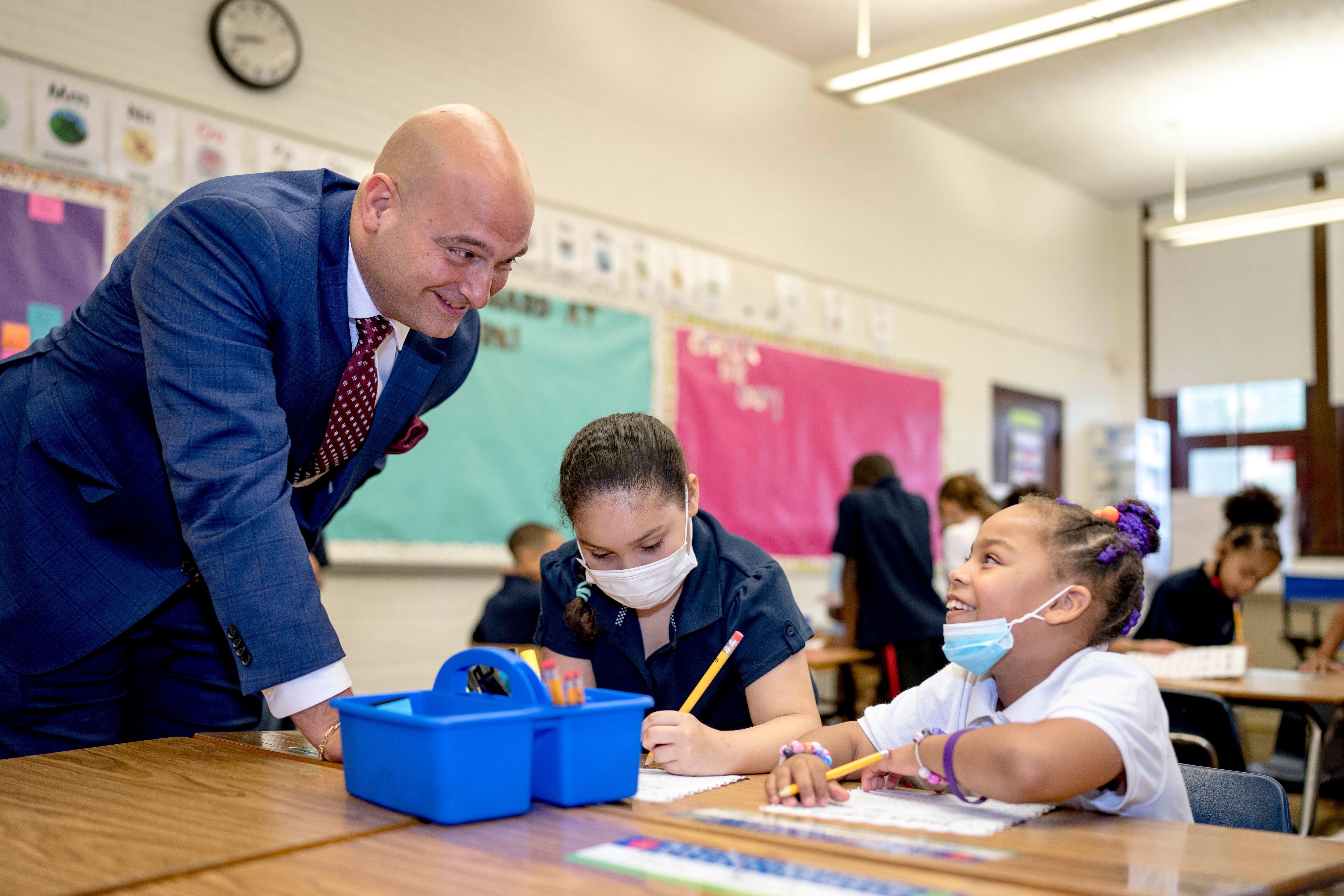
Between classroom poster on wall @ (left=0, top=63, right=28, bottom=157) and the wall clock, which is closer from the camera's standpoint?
classroom poster on wall @ (left=0, top=63, right=28, bottom=157)

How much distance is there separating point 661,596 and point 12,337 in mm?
2438

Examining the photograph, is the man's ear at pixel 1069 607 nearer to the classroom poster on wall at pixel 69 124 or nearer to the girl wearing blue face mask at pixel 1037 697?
the girl wearing blue face mask at pixel 1037 697

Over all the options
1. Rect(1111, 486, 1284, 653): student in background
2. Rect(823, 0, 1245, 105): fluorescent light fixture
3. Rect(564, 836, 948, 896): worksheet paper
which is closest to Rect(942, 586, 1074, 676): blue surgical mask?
Rect(564, 836, 948, 896): worksheet paper

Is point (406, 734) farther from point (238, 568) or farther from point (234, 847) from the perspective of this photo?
point (238, 568)

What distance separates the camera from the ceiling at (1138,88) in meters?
5.04

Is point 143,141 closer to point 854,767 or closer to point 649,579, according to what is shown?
point 649,579

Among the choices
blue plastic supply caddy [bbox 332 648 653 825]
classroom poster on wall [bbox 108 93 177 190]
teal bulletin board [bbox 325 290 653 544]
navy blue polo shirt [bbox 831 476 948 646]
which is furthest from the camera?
navy blue polo shirt [bbox 831 476 948 646]

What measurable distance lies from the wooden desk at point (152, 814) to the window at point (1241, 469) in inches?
283

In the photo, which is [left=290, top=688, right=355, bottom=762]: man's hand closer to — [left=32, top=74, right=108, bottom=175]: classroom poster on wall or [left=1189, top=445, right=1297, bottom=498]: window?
[left=32, top=74, right=108, bottom=175]: classroom poster on wall

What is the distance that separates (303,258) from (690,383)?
3.69m

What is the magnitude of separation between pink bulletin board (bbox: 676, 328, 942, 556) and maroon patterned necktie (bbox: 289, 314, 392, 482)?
11.2 feet

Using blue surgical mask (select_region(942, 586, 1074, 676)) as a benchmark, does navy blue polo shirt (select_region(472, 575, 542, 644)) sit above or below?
below

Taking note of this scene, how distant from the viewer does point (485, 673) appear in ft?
3.37

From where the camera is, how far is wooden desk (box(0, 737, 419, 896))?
749mm
